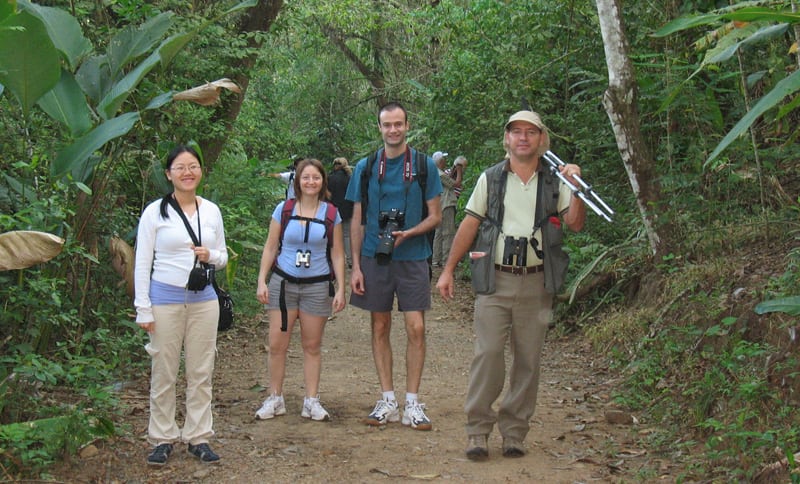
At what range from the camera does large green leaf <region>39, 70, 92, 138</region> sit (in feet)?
21.3

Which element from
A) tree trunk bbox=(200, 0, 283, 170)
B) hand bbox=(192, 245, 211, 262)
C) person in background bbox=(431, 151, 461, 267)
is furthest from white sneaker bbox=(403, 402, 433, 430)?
person in background bbox=(431, 151, 461, 267)

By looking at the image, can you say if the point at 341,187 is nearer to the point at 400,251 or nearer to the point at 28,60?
the point at 400,251

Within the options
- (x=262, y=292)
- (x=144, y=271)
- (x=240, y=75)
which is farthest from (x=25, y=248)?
(x=240, y=75)

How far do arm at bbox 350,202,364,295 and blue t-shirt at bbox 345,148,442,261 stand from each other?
0.23 feet

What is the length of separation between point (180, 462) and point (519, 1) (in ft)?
27.2

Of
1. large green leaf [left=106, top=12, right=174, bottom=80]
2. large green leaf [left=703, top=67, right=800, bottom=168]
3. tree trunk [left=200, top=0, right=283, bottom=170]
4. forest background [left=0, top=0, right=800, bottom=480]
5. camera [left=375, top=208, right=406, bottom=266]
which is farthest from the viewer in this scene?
tree trunk [left=200, top=0, right=283, bottom=170]

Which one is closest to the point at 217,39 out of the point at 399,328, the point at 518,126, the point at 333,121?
the point at 399,328

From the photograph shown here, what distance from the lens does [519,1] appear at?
1232 centimetres

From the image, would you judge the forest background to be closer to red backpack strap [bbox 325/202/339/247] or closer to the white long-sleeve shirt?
the white long-sleeve shirt

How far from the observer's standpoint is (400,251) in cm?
682

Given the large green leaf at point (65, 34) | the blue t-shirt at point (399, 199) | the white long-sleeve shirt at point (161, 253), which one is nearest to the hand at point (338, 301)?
the blue t-shirt at point (399, 199)

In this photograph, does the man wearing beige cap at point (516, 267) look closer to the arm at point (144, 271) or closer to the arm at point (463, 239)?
the arm at point (463, 239)

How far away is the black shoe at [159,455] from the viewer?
5.80 meters

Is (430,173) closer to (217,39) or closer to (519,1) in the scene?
(217,39)
